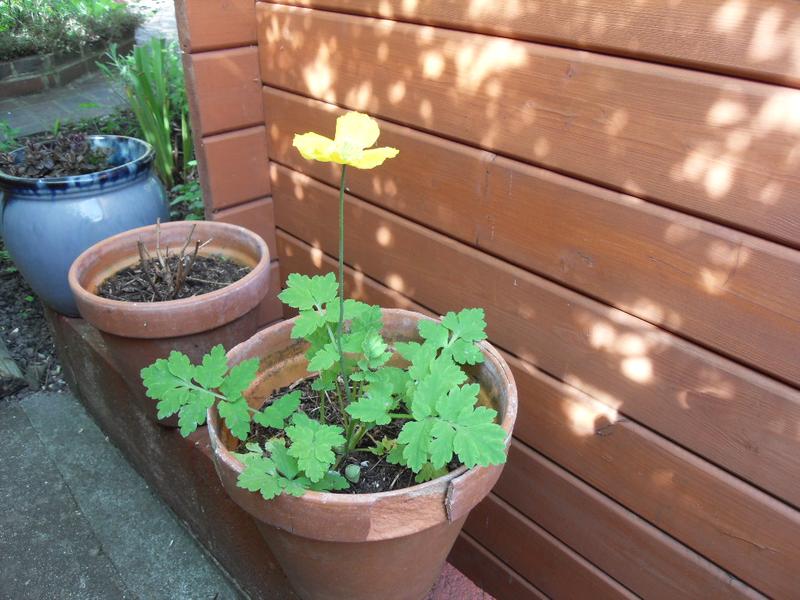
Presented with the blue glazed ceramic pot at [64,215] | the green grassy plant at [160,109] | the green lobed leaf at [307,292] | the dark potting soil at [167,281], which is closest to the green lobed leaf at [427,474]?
the green lobed leaf at [307,292]

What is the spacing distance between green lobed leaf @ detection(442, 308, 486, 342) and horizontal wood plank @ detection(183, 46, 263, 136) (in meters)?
1.28

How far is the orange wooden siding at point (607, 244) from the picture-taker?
3.83ft

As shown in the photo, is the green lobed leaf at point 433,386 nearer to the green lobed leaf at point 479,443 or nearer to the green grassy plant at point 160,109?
the green lobed leaf at point 479,443

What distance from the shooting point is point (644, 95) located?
124 centimetres

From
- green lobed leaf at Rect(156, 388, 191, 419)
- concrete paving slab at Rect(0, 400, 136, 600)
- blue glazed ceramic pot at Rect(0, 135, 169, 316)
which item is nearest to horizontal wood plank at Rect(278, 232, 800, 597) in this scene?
green lobed leaf at Rect(156, 388, 191, 419)

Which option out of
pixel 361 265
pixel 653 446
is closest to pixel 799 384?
pixel 653 446

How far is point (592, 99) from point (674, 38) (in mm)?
194

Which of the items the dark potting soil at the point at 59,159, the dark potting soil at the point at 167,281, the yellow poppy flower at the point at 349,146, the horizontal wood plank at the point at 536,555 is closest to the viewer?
the yellow poppy flower at the point at 349,146

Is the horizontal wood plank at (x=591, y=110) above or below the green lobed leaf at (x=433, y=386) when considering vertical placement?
above

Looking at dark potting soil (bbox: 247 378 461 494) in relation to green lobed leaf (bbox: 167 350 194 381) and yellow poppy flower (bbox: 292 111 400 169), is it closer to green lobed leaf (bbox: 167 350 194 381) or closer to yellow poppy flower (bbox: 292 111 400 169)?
green lobed leaf (bbox: 167 350 194 381)

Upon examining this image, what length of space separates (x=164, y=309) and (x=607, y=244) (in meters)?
1.14

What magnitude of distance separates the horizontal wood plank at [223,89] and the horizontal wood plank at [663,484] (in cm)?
125

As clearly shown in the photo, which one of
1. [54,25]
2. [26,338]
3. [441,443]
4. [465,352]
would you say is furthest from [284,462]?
[54,25]

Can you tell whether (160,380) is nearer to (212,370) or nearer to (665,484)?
(212,370)
